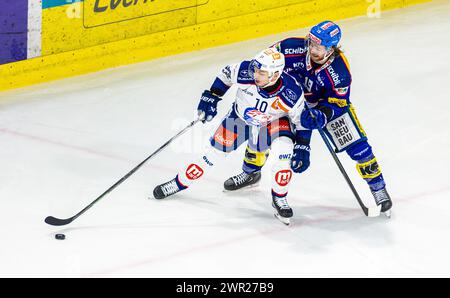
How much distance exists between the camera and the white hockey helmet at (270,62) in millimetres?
6485

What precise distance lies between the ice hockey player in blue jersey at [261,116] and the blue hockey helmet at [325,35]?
271 millimetres

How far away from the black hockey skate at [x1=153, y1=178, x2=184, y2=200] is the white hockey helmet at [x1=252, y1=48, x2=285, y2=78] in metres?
1.16

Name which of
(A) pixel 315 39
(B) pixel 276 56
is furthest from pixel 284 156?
(A) pixel 315 39

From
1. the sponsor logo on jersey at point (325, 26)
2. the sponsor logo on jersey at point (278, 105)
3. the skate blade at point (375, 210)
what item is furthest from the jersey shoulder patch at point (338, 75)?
the skate blade at point (375, 210)

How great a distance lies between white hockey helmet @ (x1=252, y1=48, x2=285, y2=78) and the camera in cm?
648

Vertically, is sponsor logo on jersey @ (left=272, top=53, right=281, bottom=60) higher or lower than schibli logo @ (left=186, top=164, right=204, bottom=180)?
higher

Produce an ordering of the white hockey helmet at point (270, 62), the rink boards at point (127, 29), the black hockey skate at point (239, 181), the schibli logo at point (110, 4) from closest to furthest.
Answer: the white hockey helmet at point (270, 62) → the black hockey skate at point (239, 181) → the rink boards at point (127, 29) → the schibli logo at point (110, 4)

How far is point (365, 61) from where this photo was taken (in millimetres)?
10188

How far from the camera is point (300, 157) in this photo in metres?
6.85

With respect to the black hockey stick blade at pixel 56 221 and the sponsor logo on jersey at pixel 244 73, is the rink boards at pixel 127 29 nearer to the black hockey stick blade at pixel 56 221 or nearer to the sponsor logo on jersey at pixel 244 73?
the black hockey stick blade at pixel 56 221

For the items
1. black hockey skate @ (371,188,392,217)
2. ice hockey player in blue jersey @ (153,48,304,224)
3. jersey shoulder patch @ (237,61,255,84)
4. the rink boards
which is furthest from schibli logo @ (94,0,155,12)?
black hockey skate @ (371,188,392,217)

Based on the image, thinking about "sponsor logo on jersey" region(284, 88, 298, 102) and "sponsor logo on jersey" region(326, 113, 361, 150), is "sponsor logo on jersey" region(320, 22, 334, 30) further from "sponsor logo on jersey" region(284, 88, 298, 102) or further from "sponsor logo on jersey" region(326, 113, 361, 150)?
"sponsor logo on jersey" region(326, 113, 361, 150)

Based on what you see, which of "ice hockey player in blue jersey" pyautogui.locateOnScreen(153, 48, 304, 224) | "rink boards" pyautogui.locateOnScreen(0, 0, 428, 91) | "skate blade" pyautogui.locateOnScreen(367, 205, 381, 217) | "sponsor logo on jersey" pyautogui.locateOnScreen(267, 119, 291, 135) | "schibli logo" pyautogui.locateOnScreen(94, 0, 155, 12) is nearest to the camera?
"ice hockey player in blue jersey" pyautogui.locateOnScreen(153, 48, 304, 224)

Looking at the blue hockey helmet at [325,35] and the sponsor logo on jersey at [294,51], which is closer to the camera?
the blue hockey helmet at [325,35]
